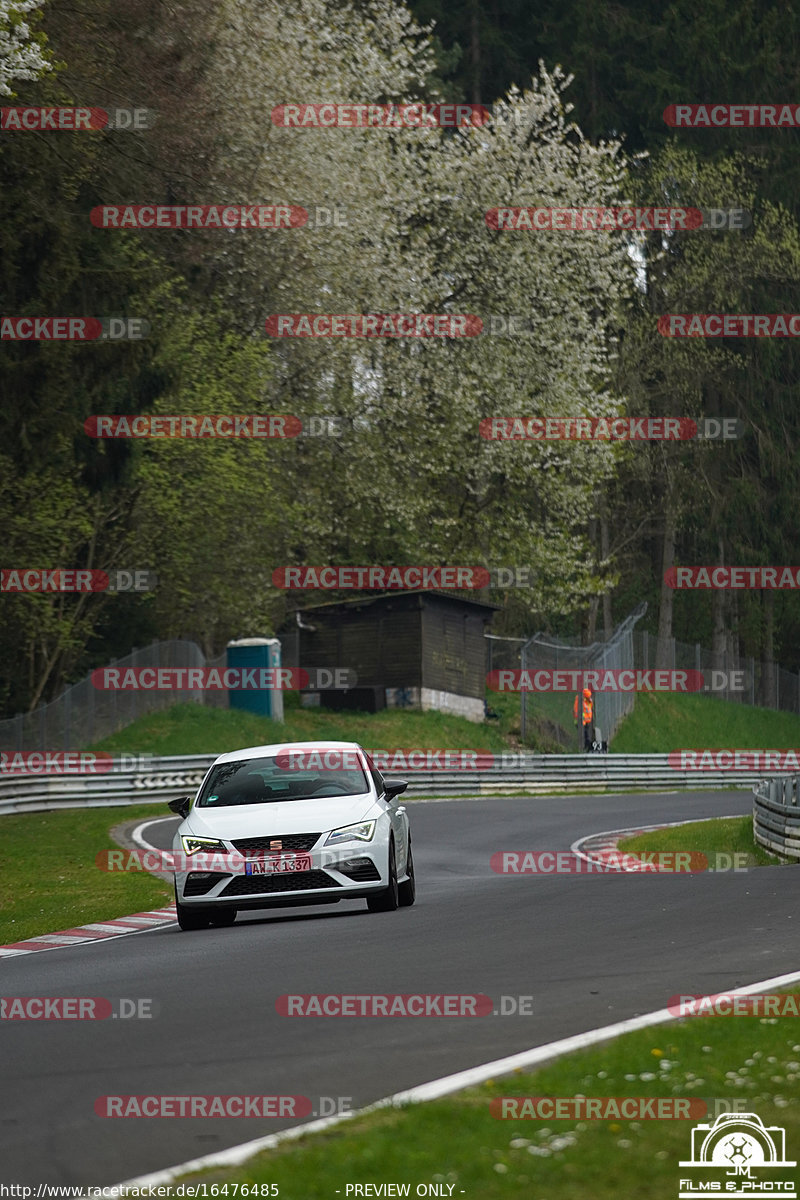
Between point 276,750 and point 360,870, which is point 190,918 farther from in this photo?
point 276,750

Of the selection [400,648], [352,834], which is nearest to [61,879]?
[352,834]

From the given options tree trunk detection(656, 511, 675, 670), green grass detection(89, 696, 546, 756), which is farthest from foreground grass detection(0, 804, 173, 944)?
tree trunk detection(656, 511, 675, 670)

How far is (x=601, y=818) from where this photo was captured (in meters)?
32.0

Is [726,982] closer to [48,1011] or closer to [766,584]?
[48,1011]

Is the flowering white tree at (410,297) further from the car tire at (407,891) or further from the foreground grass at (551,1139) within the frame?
the foreground grass at (551,1139)

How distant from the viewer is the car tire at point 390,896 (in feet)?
50.4

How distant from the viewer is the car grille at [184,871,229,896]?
1480 cm

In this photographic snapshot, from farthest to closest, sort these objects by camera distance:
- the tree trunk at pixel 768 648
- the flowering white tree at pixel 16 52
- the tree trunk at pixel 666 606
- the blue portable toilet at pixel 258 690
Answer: the tree trunk at pixel 768 648 < the tree trunk at pixel 666 606 < the blue portable toilet at pixel 258 690 < the flowering white tree at pixel 16 52

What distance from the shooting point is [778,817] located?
78.6 feet

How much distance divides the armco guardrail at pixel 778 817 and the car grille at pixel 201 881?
10207 millimetres

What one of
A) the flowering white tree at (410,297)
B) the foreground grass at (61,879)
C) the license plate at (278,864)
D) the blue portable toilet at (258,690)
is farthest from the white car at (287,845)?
the blue portable toilet at (258,690)

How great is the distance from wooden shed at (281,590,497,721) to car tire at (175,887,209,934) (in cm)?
3509

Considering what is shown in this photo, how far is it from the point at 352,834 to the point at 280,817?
0.64 meters

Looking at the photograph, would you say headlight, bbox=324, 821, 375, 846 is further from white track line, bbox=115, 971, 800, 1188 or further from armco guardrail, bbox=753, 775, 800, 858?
armco guardrail, bbox=753, 775, 800, 858
